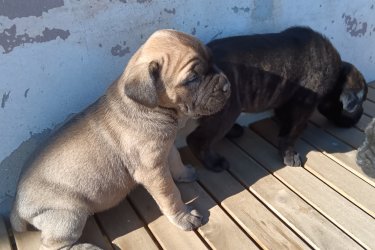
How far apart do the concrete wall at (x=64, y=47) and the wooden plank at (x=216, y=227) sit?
104 cm

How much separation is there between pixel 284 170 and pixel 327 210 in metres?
0.51

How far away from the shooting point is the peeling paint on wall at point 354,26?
13.1 feet

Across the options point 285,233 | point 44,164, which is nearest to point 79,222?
point 44,164

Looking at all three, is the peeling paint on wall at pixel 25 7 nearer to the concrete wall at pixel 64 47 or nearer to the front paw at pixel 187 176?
the concrete wall at pixel 64 47

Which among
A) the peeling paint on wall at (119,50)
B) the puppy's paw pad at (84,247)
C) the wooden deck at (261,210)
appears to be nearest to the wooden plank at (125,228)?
the wooden deck at (261,210)

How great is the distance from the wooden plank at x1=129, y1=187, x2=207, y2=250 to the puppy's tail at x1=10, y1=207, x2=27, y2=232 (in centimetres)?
76

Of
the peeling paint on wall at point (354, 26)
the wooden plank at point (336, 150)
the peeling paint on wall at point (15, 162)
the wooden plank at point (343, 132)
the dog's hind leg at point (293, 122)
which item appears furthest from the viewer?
the peeling paint on wall at point (354, 26)

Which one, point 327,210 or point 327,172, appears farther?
point 327,172

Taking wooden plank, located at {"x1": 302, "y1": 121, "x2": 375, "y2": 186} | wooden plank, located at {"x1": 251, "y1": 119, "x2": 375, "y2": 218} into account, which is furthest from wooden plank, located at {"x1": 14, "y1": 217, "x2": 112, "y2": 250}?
wooden plank, located at {"x1": 302, "y1": 121, "x2": 375, "y2": 186}

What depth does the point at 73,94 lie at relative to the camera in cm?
289

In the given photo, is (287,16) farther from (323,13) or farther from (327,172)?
(327,172)

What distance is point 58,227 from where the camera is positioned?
243 centimetres

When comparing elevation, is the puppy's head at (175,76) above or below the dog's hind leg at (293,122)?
above

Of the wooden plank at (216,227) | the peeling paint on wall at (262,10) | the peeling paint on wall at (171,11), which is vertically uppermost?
the peeling paint on wall at (171,11)
